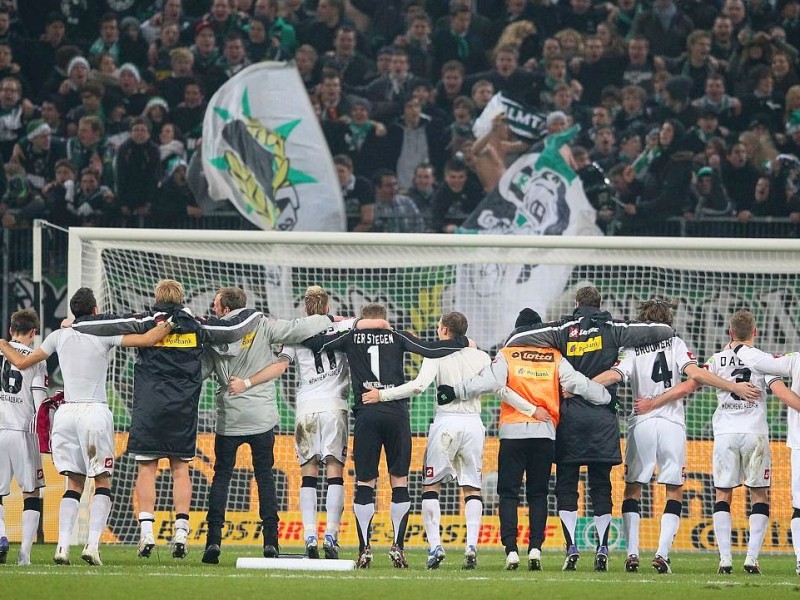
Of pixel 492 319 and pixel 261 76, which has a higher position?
pixel 261 76

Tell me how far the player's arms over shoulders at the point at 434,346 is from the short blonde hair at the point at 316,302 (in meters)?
0.78

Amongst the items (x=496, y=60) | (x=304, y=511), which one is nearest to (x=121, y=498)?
(x=304, y=511)

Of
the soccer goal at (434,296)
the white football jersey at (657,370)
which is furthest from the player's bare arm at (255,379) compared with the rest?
the white football jersey at (657,370)

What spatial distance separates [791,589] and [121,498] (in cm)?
667

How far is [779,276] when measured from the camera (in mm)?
12492

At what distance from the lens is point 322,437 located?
31.2 feet

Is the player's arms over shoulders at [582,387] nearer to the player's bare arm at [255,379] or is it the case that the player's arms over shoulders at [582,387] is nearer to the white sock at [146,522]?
the player's bare arm at [255,379]

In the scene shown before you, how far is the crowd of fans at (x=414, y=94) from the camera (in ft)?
54.6

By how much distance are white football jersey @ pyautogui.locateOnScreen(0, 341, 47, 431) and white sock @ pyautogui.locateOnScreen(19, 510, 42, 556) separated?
2.19 feet

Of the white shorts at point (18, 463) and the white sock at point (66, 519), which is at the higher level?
the white shorts at point (18, 463)

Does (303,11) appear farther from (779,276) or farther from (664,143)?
(779,276)

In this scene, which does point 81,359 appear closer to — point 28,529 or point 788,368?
point 28,529

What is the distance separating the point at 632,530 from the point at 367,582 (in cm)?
229

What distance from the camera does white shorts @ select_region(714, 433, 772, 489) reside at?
9133 millimetres
